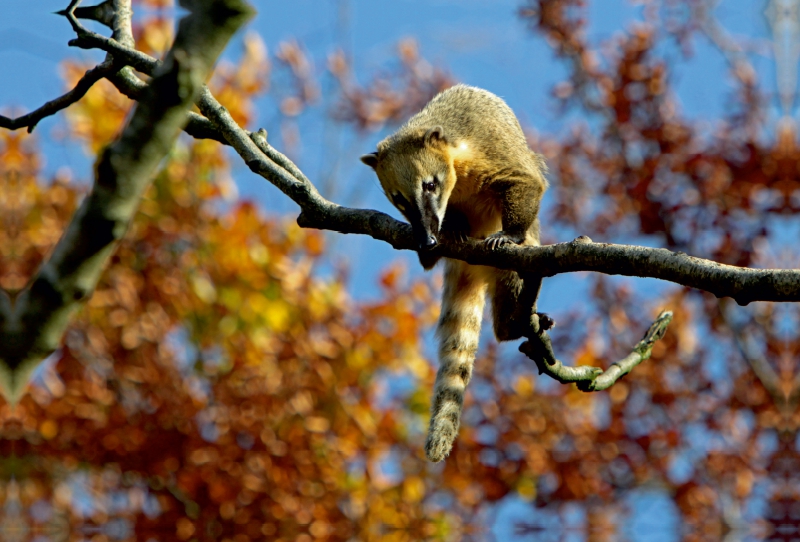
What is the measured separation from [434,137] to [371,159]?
1.38 ft

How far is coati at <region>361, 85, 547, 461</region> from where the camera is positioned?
375cm

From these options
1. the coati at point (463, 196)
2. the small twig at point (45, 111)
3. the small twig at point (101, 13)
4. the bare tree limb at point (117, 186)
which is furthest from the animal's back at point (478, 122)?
the bare tree limb at point (117, 186)

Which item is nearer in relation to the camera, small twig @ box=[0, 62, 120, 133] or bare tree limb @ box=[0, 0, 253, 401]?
Answer: bare tree limb @ box=[0, 0, 253, 401]

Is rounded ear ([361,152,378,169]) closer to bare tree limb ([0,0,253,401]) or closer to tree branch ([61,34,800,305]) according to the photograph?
tree branch ([61,34,800,305])

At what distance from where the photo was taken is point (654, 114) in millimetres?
5848

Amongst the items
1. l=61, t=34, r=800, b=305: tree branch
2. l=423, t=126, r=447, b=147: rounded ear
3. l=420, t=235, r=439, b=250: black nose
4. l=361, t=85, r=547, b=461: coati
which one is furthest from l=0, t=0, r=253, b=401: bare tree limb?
l=423, t=126, r=447, b=147: rounded ear

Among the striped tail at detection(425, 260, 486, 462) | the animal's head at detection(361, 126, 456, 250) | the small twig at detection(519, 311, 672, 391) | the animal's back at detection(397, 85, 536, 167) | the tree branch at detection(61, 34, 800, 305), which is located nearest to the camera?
the tree branch at detection(61, 34, 800, 305)

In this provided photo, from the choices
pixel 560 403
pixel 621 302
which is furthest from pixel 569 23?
pixel 560 403

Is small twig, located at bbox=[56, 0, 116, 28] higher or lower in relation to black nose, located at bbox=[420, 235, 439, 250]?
higher

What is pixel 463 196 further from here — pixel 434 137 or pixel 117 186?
pixel 117 186

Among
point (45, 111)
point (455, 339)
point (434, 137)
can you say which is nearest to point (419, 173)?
point (434, 137)

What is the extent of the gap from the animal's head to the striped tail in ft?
1.89

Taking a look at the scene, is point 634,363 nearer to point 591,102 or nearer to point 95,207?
point 95,207

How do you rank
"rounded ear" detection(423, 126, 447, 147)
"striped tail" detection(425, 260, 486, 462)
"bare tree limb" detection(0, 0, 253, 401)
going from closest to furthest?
1. "bare tree limb" detection(0, 0, 253, 401)
2. "striped tail" detection(425, 260, 486, 462)
3. "rounded ear" detection(423, 126, 447, 147)
